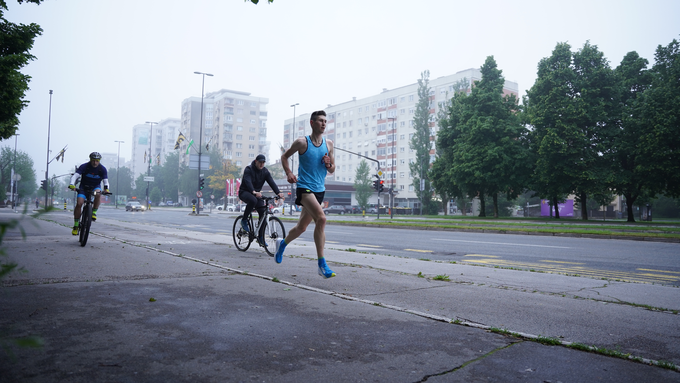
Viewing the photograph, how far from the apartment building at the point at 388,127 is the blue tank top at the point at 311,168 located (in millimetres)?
74855

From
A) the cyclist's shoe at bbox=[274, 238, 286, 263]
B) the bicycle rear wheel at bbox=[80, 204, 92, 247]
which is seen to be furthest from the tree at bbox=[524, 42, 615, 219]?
the bicycle rear wheel at bbox=[80, 204, 92, 247]

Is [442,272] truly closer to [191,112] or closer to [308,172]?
[308,172]

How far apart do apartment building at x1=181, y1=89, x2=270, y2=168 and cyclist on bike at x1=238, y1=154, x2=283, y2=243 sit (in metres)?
122

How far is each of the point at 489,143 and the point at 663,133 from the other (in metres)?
13.4

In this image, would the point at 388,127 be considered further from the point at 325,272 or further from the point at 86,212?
the point at 325,272

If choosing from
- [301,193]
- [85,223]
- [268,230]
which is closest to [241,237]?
[268,230]

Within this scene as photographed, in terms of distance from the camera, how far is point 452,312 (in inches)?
171

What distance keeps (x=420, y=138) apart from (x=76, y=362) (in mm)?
69654

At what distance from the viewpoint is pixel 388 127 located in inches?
3826

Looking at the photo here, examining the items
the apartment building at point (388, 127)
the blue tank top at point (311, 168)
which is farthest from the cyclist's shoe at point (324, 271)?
the apartment building at point (388, 127)

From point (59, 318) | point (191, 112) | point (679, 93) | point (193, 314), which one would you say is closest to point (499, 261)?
point (193, 314)

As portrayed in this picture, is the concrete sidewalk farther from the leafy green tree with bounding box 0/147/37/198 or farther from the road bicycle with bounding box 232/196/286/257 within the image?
the leafy green tree with bounding box 0/147/37/198

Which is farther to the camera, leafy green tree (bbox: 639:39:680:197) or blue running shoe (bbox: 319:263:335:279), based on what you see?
leafy green tree (bbox: 639:39:680:197)

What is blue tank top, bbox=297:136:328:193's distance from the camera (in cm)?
600
